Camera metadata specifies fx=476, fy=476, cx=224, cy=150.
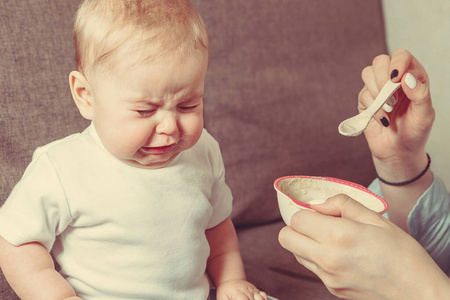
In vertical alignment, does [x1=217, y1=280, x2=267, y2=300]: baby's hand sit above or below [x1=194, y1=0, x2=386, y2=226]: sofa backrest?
below

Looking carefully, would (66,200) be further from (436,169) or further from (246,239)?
(436,169)

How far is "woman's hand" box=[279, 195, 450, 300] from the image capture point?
0.68 m

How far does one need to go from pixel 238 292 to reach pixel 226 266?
75 millimetres

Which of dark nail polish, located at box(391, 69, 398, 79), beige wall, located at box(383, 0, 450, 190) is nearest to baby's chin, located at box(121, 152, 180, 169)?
dark nail polish, located at box(391, 69, 398, 79)

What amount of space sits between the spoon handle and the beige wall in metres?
0.68

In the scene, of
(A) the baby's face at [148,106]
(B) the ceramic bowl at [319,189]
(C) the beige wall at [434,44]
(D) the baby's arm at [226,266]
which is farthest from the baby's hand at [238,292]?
(C) the beige wall at [434,44]

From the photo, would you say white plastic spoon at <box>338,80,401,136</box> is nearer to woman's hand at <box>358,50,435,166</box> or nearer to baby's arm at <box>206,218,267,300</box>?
woman's hand at <box>358,50,435,166</box>

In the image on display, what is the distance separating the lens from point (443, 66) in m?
1.53

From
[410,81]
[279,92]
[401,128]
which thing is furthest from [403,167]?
[279,92]

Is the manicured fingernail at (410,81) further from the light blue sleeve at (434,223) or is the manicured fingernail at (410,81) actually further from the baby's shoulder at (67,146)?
the baby's shoulder at (67,146)

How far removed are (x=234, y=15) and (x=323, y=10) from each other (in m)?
0.31

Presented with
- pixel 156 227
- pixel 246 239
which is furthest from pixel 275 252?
pixel 156 227

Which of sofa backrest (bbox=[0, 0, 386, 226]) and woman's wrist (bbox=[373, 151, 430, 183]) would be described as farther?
sofa backrest (bbox=[0, 0, 386, 226])

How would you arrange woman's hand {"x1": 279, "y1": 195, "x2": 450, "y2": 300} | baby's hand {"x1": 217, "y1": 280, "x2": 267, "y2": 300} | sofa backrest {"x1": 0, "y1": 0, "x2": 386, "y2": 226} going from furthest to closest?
sofa backrest {"x1": 0, "y1": 0, "x2": 386, "y2": 226} → baby's hand {"x1": 217, "y1": 280, "x2": 267, "y2": 300} → woman's hand {"x1": 279, "y1": 195, "x2": 450, "y2": 300}
